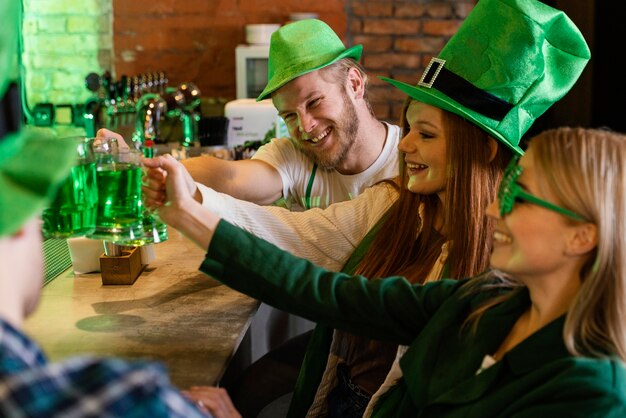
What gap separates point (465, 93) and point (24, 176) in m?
1.27

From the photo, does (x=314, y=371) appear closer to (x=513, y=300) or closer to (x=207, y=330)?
(x=207, y=330)

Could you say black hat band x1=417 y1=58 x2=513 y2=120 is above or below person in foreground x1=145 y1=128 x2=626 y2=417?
above

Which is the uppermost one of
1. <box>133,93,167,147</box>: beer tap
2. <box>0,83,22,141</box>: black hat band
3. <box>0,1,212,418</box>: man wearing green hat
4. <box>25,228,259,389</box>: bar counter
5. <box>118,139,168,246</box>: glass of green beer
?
<box>0,83,22,141</box>: black hat band

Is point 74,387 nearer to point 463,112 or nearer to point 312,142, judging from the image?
point 463,112

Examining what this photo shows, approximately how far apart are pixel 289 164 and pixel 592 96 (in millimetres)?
2128

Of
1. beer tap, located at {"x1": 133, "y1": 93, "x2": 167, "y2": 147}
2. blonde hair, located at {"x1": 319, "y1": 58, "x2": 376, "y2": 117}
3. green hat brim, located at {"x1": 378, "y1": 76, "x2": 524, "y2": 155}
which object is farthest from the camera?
beer tap, located at {"x1": 133, "y1": 93, "x2": 167, "y2": 147}

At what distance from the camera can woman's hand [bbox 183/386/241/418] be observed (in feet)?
4.72

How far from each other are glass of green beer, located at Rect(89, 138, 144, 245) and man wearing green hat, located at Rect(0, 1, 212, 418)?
29.4 inches

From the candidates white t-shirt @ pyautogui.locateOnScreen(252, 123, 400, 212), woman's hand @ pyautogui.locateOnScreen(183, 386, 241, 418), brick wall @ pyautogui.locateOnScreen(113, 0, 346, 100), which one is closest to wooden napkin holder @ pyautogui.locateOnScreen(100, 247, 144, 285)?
woman's hand @ pyautogui.locateOnScreen(183, 386, 241, 418)

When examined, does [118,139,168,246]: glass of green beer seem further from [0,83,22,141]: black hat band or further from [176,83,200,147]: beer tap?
[176,83,200,147]: beer tap

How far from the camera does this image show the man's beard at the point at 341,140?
8.66ft

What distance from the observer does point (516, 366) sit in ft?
4.41

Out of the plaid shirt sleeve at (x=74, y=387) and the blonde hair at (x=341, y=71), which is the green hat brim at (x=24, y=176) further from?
the blonde hair at (x=341, y=71)

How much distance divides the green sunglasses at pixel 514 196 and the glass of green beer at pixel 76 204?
781 millimetres
